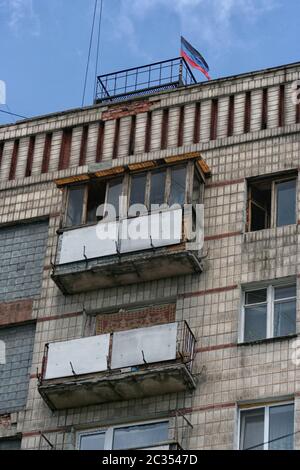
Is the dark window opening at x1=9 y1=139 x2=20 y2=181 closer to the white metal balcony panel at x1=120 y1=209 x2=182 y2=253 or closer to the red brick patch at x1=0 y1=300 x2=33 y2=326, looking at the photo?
the red brick patch at x1=0 y1=300 x2=33 y2=326

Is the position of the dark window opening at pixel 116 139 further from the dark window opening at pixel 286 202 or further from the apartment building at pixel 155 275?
the dark window opening at pixel 286 202

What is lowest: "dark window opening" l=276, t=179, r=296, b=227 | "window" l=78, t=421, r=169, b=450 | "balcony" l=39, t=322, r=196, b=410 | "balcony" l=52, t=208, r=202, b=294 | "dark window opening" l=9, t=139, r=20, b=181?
"window" l=78, t=421, r=169, b=450

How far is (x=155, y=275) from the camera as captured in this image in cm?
3011

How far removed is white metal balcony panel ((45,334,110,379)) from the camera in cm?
2890

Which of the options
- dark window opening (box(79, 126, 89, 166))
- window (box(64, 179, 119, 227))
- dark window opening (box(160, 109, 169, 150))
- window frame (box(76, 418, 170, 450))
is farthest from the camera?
dark window opening (box(79, 126, 89, 166))

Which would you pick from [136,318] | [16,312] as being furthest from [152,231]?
[16,312]

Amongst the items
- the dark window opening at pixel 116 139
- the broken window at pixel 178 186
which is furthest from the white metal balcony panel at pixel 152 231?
the dark window opening at pixel 116 139

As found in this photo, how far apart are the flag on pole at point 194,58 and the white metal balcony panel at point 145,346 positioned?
9469 mm

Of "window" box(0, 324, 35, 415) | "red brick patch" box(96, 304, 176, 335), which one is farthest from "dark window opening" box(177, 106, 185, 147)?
"window" box(0, 324, 35, 415)

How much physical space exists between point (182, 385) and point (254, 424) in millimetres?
1658

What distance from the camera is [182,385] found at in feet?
92.6
